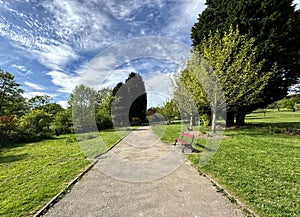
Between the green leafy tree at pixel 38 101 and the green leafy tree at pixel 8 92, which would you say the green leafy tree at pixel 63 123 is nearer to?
the green leafy tree at pixel 8 92

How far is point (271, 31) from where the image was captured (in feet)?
45.9

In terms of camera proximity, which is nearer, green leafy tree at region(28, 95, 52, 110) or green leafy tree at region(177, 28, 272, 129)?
green leafy tree at region(177, 28, 272, 129)

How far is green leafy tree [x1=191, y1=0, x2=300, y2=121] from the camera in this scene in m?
14.1

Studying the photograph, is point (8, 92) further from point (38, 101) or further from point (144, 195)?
point (144, 195)

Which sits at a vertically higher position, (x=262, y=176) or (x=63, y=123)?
(x=63, y=123)

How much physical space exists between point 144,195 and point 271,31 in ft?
51.7

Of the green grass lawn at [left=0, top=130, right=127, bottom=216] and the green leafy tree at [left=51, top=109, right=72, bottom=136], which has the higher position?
the green leafy tree at [left=51, top=109, right=72, bottom=136]

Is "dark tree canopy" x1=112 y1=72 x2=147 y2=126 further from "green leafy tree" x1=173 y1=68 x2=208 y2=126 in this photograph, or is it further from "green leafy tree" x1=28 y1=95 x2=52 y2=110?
"green leafy tree" x1=28 y1=95 x2=52 y2=110

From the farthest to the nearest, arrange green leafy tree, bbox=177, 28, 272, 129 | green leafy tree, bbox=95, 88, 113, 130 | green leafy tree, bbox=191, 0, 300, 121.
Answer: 1. green leafy tree, bbox=95, 88, 113, 130
2. green leafy tree, bbox=191, 0, 300, 121
3. green leafy tree, bbox=177, 28, 272, 129

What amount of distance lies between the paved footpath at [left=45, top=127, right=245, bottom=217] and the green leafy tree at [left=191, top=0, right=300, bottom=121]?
12823 mm

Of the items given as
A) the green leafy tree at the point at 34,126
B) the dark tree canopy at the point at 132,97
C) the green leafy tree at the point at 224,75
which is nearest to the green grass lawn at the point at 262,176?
the green leafy tree at the point at 224,75

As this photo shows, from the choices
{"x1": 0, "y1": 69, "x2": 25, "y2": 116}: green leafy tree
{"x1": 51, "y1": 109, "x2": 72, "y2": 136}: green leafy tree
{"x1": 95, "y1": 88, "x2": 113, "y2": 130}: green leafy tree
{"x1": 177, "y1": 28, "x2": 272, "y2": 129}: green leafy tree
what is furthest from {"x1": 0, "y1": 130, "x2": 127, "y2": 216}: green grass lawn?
{"x1": 0, "y1": 69, "x2": 25, "y2": 116}: green leafy tree

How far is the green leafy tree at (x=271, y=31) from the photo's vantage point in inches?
555

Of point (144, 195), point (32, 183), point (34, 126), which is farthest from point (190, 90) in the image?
point (34, 126)
